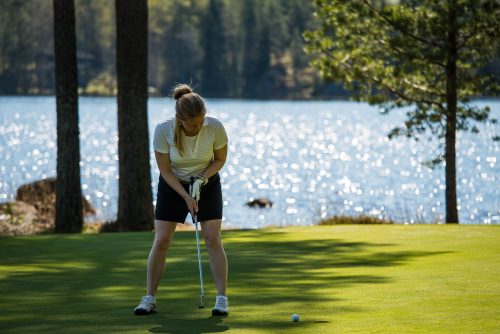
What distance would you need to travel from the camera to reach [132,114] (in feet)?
66.2

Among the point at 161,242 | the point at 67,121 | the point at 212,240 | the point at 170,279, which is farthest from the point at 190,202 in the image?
the point at 67,121

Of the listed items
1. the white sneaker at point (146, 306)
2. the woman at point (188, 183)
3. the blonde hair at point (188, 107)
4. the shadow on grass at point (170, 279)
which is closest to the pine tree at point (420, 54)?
the shadow on grass at point (170, 279)

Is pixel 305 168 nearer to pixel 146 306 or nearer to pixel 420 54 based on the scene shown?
pixel 420 54

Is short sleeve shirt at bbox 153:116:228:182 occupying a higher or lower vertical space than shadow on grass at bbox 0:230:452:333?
higher

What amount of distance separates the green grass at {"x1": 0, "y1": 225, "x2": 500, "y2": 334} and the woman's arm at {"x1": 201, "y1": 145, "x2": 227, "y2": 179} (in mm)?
1170

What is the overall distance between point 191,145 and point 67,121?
11.6 m

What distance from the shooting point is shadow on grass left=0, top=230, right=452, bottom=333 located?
895cm

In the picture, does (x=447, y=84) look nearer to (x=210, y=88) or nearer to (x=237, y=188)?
(x=237, y=188)

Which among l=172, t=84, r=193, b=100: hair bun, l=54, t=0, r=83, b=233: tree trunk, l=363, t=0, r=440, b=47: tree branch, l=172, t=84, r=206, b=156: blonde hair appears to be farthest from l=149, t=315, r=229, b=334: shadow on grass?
l=363, t=0, r=440, b=47: tree branch

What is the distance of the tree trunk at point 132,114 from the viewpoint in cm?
2016

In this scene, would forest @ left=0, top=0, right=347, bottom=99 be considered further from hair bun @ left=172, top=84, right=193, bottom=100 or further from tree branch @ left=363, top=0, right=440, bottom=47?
Answer: hair bun @ left=172, top=84, right=193, bottom=100

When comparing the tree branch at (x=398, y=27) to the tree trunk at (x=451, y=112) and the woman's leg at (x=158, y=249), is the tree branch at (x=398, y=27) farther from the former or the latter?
the woman's leg at (x=158, y=249)

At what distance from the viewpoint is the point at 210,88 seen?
149250 millimetres

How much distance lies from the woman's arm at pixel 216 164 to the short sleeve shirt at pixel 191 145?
4cm
